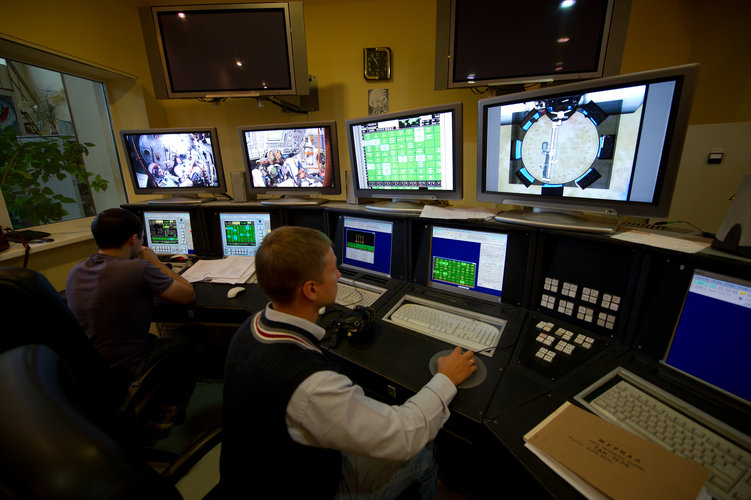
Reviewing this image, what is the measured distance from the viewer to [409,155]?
1.60m

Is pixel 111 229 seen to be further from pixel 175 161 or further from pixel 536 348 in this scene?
pixel 536 348

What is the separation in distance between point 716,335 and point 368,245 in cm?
137

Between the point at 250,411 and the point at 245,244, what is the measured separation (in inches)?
64.7

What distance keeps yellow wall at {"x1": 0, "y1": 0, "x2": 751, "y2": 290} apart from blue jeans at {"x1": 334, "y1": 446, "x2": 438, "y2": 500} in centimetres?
201

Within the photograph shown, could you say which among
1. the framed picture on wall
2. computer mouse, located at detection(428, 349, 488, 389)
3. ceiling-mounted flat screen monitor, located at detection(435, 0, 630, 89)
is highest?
ceiling-mounted flat screen monitor, located at detection(435, 0, 630, 89)

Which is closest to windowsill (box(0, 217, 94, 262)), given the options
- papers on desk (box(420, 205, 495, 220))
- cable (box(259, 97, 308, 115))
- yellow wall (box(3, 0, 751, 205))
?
yellow wall (box(3, 0, 751, 205))

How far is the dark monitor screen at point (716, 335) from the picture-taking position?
2.65ft

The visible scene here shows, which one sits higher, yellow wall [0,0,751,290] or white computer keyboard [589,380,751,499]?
yellow wall [0,0,751,290]

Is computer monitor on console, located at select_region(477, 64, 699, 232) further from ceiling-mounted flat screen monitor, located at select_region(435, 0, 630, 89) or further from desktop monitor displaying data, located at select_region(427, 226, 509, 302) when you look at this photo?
ceiling-mounted flat screen monitor, located at select_region(435, 0, 630, 89)

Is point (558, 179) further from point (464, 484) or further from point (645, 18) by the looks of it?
point (645, 18)

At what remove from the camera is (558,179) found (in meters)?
1.19

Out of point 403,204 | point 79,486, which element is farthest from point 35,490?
point 403,204

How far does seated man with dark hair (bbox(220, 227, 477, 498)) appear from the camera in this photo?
70 centimetres

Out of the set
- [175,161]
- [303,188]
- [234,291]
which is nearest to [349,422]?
[234,291]
